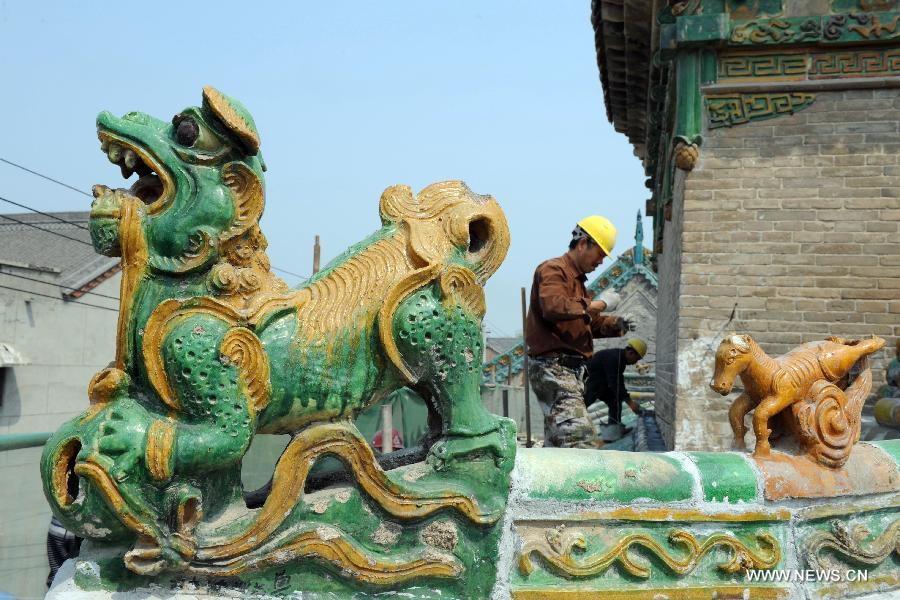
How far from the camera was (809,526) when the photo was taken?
231 centimetres

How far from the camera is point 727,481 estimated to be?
2.25 m

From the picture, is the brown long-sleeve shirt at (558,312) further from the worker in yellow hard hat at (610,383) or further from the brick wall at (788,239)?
the worker in yellow hard hat at (610,383)

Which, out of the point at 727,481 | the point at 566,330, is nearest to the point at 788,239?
the point at 566,330

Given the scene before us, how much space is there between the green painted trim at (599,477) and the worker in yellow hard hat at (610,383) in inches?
267

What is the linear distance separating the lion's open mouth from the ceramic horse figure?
1.51 m

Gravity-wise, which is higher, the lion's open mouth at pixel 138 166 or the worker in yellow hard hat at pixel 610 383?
the lion's open mouth at pixel 138 166

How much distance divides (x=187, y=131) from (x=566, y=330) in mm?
3397

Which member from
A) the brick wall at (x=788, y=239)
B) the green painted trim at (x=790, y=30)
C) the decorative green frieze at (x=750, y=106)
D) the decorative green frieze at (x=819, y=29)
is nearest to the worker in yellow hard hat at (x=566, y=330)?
the brick wall at (x=788, y=239)

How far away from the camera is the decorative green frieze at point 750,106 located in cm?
659

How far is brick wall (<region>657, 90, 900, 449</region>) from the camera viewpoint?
6441 mm

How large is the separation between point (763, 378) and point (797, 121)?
4809mm

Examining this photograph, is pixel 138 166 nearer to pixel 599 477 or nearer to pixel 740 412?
pixel 599 477

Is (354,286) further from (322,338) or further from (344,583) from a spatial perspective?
(344,583)

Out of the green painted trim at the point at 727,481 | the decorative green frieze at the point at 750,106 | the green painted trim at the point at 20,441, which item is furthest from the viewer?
the decorative green frieze at the point at 750,106
